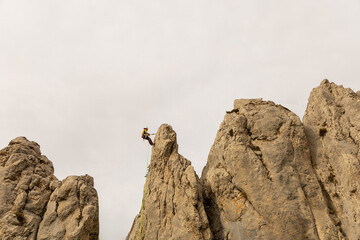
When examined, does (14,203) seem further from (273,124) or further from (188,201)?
(273,124)

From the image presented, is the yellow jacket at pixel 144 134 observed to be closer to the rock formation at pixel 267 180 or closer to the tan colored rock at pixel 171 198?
the tan colored rock at pixel 171 198

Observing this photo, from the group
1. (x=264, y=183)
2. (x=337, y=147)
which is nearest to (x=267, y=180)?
(x=264, y=183)

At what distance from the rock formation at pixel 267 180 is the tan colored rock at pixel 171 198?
91mm

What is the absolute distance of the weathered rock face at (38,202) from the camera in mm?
28047

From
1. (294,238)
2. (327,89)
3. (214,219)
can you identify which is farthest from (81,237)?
(327,89)

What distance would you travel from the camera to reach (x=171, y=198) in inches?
1021

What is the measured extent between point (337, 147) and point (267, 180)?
8805 mm

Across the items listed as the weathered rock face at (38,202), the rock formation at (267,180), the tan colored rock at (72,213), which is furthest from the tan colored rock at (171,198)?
the weathered rock face at (38,202)

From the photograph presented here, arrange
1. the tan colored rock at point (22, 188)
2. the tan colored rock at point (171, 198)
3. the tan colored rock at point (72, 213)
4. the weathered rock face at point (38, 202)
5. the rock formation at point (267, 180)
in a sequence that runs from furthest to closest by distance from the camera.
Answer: the tan colored rock at point (72, 213) < the weathered rock face at point (38, 202) < the tan colored rock at point (22, 188) < the tan colored rock at point (171, 198) < the rock formation at point (267, 180)

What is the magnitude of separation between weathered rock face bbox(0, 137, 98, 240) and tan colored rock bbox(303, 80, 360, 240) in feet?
85.2

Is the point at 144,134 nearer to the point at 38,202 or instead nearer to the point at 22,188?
the point at 38,202

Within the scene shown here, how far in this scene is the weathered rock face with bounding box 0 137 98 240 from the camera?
1104 inches

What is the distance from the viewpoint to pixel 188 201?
2497 cm

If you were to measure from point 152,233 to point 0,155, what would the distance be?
2355 cm
